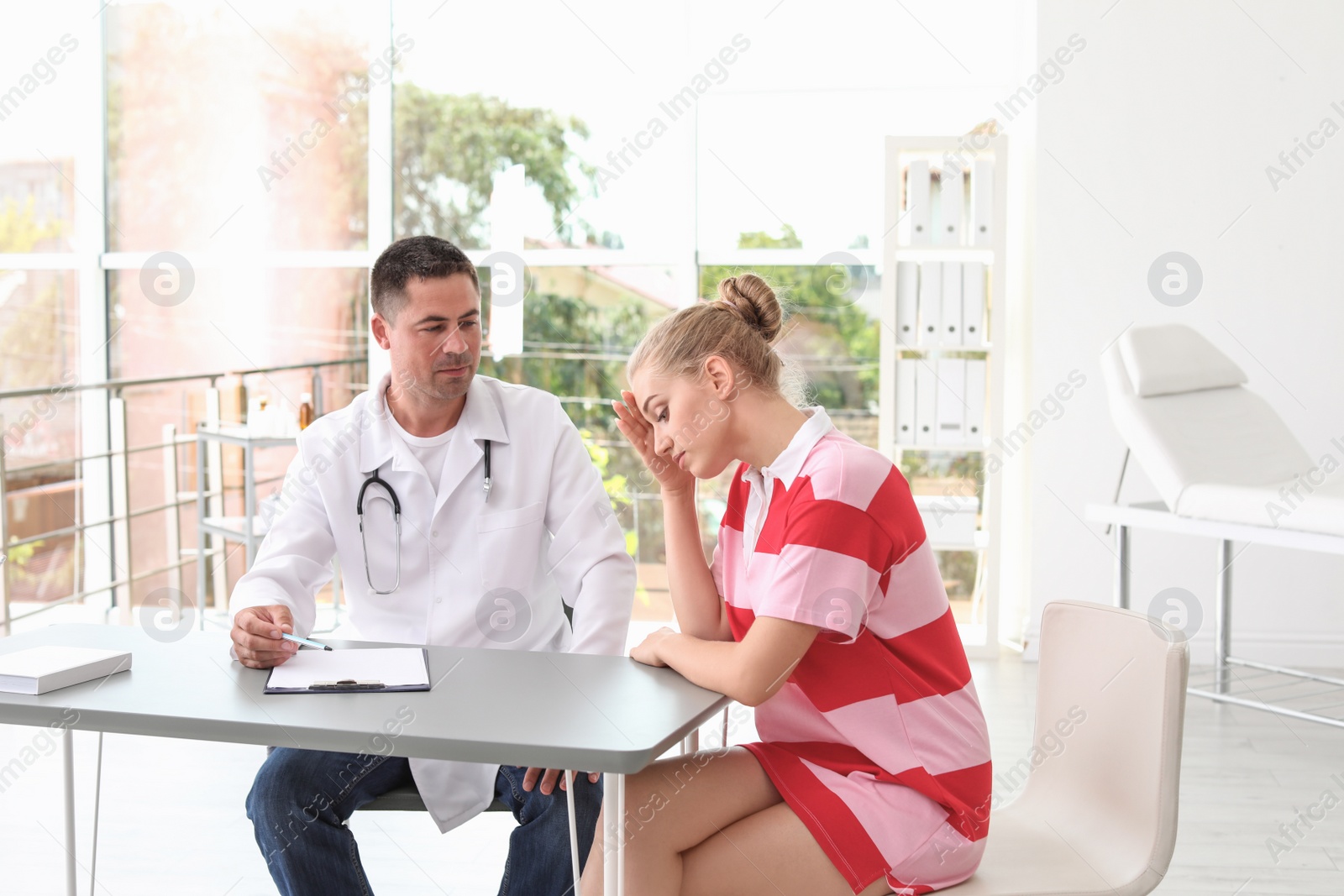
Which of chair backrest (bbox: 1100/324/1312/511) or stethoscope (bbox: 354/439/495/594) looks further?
chair backrest (bbox: 1100/324/1312/511)

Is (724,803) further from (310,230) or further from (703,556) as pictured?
(310,230)

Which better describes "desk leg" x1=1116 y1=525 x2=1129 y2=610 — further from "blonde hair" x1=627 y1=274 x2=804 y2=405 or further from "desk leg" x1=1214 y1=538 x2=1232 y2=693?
"blonde hair" x1=627 y1=274 x2=804 y2=405

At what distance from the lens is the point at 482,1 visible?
459 cm

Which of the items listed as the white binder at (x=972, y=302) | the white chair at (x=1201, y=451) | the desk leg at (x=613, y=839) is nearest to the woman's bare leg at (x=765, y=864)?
the desk leg at (x=613, y=839)

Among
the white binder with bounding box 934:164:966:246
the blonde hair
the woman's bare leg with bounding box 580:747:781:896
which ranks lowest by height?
the woman's bare leg with bounding box 580:747:781:896

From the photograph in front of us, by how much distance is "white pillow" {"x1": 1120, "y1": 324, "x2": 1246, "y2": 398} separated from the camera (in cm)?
332

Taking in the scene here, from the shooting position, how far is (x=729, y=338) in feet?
4.73

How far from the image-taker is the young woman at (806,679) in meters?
1.25

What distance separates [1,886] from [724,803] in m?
1.75

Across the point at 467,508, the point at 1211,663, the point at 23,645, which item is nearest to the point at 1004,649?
the point at 1211,663

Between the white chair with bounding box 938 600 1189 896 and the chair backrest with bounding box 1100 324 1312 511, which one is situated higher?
the chair backrest with bounding box 1100 324 1312 511

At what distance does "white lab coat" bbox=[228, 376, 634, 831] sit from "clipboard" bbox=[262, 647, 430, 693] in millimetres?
342

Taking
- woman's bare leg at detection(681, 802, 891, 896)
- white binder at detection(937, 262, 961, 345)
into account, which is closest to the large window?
white binder at detection(937, 262, 961, 345)

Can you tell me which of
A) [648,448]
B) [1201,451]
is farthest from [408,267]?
[1201,451]
